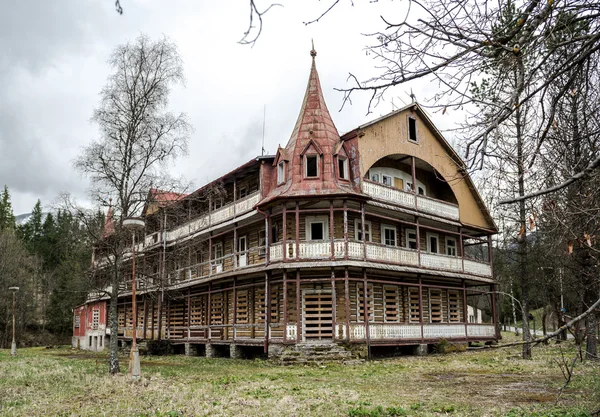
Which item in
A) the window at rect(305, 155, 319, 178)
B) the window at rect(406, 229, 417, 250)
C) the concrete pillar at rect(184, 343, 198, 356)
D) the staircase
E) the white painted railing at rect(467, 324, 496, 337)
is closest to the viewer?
the staircase

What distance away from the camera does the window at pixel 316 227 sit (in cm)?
2594

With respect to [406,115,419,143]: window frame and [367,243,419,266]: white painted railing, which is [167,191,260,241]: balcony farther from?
[406,115,419,143]: window frame

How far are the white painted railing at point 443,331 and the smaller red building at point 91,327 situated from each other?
2619 cm

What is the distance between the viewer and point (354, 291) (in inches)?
1004

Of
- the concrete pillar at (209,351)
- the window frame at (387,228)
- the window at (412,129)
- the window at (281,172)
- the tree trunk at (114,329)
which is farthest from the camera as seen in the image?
the window at (412,129)

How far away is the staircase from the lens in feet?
70.5

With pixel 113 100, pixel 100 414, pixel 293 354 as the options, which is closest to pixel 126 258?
pixel 113 100

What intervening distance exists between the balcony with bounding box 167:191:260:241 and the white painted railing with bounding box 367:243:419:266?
244 inches

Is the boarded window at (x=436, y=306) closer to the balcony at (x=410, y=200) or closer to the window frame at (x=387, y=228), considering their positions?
the window frame at (x=387, y=228)

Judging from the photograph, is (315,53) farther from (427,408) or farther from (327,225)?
(427,408)

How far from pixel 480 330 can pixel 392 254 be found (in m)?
8.12

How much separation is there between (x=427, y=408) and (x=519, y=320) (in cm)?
6827

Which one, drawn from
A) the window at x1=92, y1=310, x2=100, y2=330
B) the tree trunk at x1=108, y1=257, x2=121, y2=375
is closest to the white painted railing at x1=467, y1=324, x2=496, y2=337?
the tree trunk at x1=108, y1=257, x2=121, y2=375

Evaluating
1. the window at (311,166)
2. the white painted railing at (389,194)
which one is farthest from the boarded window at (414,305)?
the window at (311,166)
